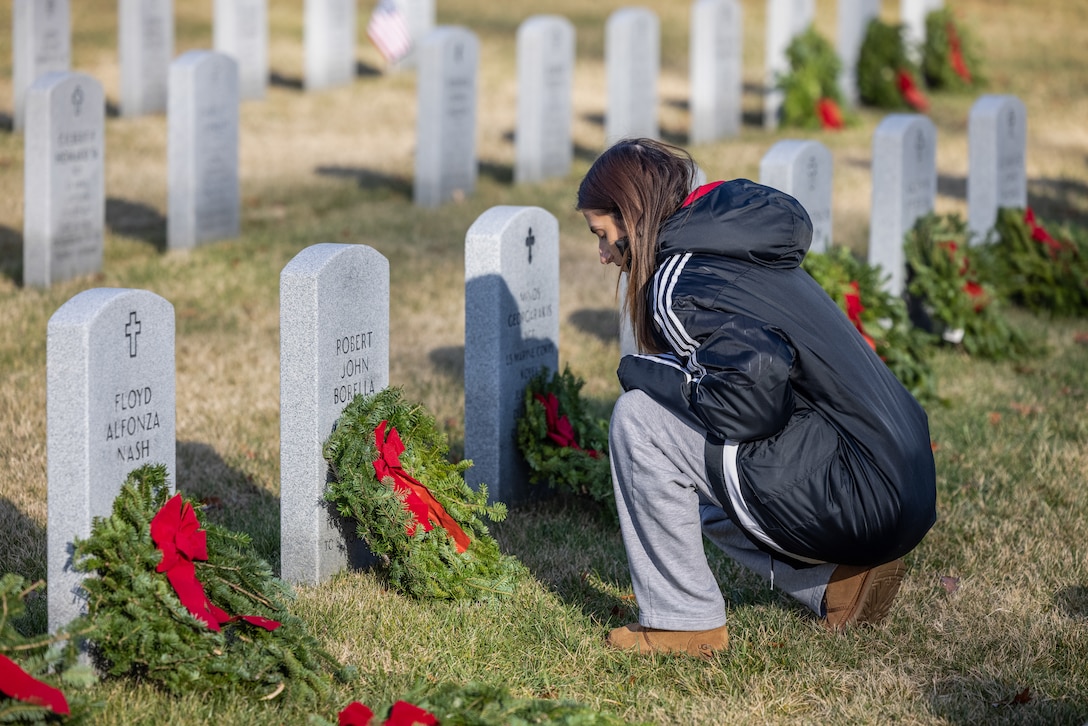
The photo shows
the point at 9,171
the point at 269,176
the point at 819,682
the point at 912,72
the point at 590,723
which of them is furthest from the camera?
the point at 912,72

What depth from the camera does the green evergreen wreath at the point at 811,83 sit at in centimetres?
1381

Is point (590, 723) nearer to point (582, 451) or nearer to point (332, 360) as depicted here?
point (332, 360)

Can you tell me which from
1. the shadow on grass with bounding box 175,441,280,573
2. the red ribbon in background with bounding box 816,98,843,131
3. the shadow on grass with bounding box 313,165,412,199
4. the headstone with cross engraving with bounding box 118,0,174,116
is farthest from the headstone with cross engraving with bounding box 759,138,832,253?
the headstone with cross engraving with bounding box 118,0,174,116

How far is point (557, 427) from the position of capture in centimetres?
485

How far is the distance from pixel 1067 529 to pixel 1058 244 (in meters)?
3.98

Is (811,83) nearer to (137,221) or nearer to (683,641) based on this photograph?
(137,221)

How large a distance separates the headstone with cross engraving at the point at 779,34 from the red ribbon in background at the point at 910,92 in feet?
5.06

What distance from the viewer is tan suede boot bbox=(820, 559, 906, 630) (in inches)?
145

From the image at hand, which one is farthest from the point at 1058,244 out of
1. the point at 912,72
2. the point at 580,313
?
the point at 912,72

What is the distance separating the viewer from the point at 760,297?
3.25m

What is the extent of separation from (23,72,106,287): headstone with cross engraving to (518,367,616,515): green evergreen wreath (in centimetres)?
419

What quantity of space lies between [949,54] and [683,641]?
14.7 meters

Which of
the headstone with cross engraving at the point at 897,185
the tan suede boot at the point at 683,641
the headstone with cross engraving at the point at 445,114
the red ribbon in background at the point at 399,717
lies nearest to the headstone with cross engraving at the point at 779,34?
the headstone with cross engraving at the point at 445,114

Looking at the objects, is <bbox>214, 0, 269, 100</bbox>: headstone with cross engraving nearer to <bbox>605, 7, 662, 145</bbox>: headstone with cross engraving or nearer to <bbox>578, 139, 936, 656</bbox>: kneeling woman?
<bbox>605, 7, 662, 145</bbox>: headstone with cross engraving
